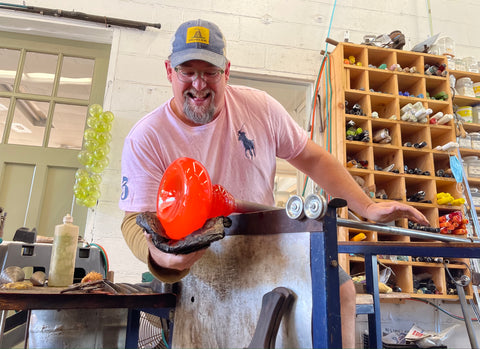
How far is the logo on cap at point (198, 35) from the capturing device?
107 cm

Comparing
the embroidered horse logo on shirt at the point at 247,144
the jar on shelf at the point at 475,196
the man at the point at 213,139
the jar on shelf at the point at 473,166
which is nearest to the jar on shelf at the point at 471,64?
the jar on shelf at the point at 473,166

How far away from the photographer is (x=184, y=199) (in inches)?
24.7

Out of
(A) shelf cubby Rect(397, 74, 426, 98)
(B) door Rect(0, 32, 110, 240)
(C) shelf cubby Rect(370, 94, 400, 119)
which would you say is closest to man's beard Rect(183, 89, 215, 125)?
(B) door Rect(0, 32, 110, 240)

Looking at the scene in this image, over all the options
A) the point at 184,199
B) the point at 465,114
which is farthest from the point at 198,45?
the point at 465,114

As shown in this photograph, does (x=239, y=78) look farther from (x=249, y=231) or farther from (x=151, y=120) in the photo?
(x=249, y=231)

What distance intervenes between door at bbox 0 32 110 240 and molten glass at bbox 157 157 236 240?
7.14ft

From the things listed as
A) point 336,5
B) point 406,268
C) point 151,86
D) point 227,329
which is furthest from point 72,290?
point 336,5

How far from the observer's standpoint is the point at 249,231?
766mm

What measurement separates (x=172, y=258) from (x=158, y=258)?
60mm

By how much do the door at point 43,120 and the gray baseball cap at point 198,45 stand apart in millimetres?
1863

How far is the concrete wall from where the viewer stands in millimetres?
2533

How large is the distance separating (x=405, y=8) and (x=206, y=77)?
9.88 feet

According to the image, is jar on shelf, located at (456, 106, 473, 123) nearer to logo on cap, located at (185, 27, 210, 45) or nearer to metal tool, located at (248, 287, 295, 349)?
logo on cap, located at (185, 27, 210, 45)

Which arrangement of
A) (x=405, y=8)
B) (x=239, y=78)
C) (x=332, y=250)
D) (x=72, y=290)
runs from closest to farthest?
(x=332, y=250)
(x=72, y=290)
(x=239, y=78)
(x=405, y=8)
